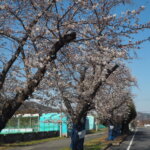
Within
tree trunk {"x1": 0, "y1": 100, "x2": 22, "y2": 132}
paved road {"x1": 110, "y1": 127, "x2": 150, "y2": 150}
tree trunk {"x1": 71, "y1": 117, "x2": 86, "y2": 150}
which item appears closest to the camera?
tree trunk {"x1": 0, "y1": 100, "x2": 22, "y2": 132}

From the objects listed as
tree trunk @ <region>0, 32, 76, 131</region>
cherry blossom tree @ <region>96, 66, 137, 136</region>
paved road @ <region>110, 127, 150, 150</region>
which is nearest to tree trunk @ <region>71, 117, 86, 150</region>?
cherry blossom tree @ <region>96, 66, 137, 136</region>

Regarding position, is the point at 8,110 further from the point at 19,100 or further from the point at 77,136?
the point at 77,136

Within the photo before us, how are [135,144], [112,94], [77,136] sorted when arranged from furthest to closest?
1. [135,144]
2. [112,94]
3. [77,136]

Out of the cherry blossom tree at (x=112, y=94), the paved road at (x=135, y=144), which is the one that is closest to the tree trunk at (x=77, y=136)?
the cherry blossom tree at (x=112, y=94)

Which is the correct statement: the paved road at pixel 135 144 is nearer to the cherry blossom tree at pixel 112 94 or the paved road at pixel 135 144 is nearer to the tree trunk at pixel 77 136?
the cherry blossom tree at pixel 112 94

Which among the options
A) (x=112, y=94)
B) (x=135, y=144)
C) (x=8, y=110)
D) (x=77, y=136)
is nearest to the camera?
(x=8, y=110)

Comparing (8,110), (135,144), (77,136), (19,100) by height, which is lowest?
(135,144)

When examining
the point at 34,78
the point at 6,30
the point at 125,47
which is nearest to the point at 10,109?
the point at 34,78

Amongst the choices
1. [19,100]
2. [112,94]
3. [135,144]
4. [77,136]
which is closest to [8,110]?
[19,100]

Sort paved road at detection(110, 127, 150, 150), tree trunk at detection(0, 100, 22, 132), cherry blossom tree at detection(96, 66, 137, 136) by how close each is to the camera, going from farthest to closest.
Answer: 1. paved road at detection(110, 127, 150, 150)
2. cherry blossom tree at detection(96, 66, 137, 136)
3. tree trunk at detection(0, 100, 22, 132)

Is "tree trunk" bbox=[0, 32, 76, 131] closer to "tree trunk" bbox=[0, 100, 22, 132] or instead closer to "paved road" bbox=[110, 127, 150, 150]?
"tree trunk" bbox=[0, 100, 22, 132]

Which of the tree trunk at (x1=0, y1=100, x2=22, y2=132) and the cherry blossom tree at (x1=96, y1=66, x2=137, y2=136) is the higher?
the cherry blossom tree at (x1=96, y1=66, x2=137, y2=136)

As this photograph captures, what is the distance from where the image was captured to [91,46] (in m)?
8.57

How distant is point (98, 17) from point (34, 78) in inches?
112
